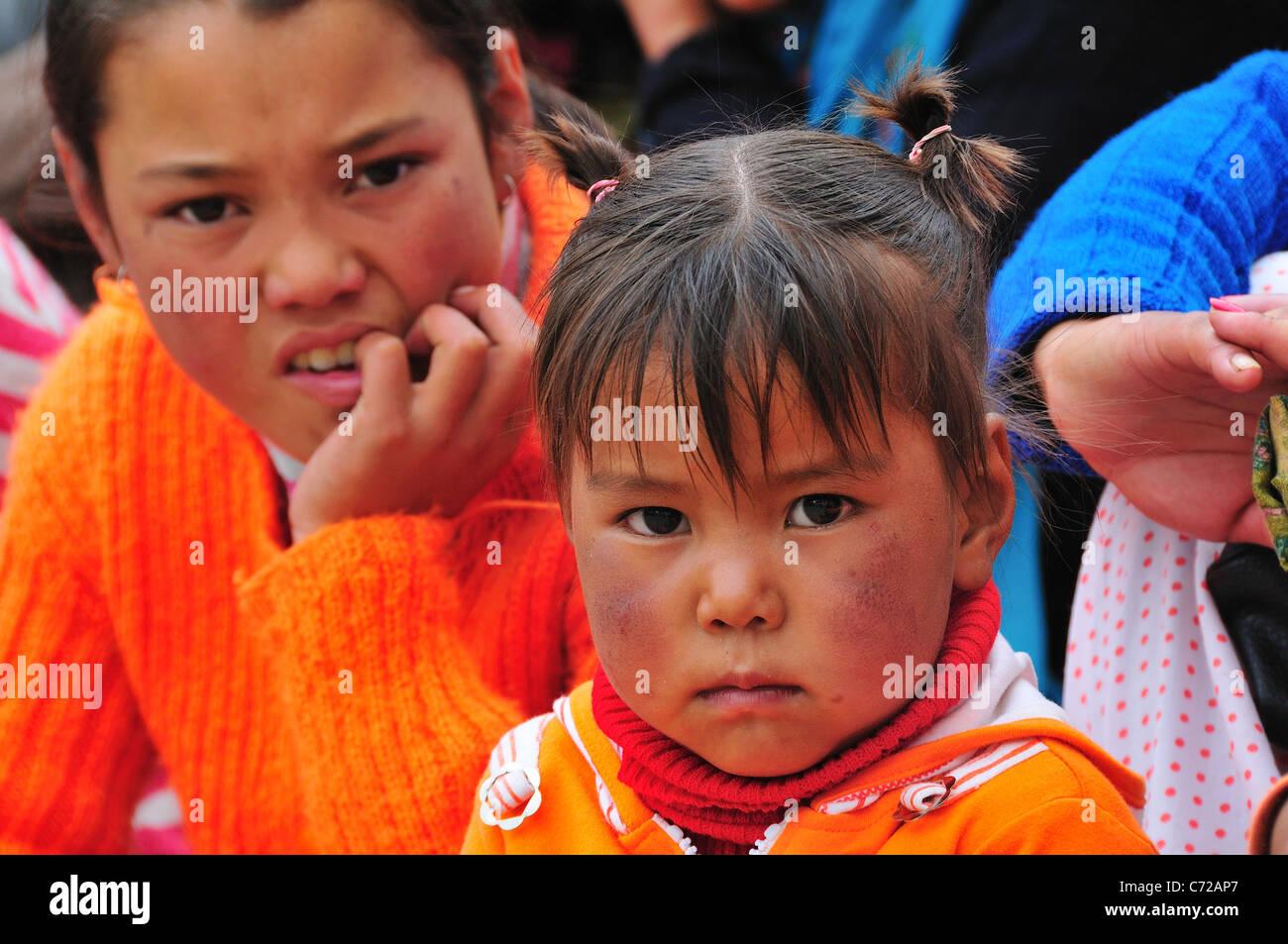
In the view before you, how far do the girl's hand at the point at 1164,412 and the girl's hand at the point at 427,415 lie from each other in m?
0.62

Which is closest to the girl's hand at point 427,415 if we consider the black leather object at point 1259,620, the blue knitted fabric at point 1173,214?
the blue knitted fabric at point 1173,214

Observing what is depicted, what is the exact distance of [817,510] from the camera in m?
1.04

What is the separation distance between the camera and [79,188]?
1597 millimetres

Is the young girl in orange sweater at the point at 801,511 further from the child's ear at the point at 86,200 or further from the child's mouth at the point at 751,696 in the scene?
the child's ear at the point at 86,200

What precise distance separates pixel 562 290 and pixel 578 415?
13 cm

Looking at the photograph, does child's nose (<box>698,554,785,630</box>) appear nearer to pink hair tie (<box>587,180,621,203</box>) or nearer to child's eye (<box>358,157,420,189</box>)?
pink hair tie (<box>587,180,621,203</box>)

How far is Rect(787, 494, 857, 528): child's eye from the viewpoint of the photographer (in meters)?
1.04

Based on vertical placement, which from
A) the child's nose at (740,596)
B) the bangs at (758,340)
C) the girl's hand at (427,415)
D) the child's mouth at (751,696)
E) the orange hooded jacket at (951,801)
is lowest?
the orange hooded jacket at (951,801)

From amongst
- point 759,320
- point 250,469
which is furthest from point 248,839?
point 759,320

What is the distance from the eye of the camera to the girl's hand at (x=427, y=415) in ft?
4.99

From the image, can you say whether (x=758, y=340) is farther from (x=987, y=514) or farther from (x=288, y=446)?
(x=288, y=446)

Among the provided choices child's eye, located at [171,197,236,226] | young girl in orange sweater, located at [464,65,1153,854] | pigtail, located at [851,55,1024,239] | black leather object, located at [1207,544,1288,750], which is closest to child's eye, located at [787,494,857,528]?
young girl in orange sweater, located at [464,65,1153,854]

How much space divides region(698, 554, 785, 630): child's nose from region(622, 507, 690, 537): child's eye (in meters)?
0.06
